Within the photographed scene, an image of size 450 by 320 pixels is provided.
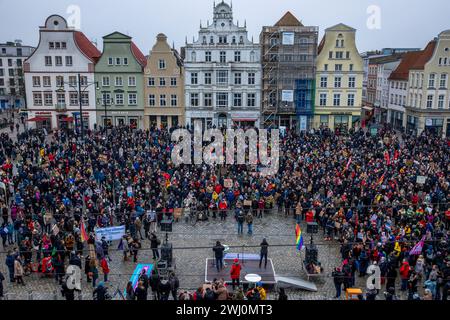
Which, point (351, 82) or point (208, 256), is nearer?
→ point (208, 256)

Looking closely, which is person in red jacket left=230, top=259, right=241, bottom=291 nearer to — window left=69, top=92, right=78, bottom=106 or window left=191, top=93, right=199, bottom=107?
window left=191, top=93, right=199, bottom=107

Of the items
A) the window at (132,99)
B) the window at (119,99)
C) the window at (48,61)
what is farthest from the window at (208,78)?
the window at (48,61)

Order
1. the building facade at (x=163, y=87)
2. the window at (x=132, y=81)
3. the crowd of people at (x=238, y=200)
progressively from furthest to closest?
1. the window at (x=132, y=81)
2. the building facade at (x=163, y=87)
3. the crowd of people at (x=238, y=200)

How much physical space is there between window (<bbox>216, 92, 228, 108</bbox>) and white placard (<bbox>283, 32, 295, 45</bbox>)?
997 centimetres

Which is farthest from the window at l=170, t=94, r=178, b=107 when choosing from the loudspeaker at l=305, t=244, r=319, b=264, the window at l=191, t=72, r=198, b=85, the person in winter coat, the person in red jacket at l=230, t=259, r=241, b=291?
the person in red jacket at l=230, t=259, r=241, b=291

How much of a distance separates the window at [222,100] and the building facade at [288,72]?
5069 millimetres

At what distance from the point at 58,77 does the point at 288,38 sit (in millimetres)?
29384

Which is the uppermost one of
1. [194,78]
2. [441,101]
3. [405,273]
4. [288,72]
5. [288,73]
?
[288,72]

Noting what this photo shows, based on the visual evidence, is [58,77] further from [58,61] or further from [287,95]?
[287,95]

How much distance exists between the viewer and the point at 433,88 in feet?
178

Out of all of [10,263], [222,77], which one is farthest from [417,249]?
[222,77]

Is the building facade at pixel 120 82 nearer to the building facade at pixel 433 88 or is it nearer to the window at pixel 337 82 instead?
the window at pixel 337 82

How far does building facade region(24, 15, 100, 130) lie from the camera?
5238 centimetres

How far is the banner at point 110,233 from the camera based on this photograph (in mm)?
18359
